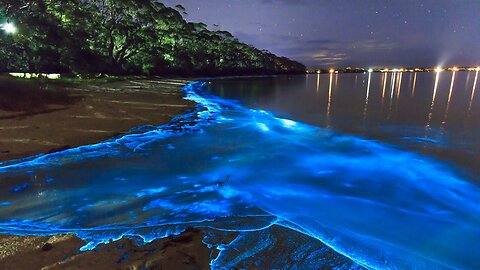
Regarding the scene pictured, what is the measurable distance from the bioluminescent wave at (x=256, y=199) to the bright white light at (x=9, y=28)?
21.9 metres

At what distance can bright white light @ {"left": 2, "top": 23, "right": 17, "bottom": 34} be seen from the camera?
79.8ft

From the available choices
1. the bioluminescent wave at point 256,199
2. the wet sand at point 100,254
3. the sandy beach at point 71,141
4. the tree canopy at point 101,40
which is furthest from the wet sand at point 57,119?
the tree canopy at point 101,40

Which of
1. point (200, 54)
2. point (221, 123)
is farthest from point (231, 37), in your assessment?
point (221, 123)

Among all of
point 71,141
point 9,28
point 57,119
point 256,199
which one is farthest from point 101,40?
point 256,199

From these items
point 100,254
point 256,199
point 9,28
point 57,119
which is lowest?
point 256,199

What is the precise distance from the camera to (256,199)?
636 cm

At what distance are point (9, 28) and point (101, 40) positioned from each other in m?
21.1

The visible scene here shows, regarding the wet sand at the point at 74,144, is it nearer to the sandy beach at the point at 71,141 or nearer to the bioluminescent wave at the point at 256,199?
the sandy beach at the point at 71,141

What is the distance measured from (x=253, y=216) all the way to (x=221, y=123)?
10.2 meters

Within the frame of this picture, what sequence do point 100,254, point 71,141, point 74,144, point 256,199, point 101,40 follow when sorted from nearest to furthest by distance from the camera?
point 100,254, point 256,199, point 74,144, point 71,141, point 101,40

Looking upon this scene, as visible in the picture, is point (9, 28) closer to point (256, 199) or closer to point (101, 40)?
point (101, 40)

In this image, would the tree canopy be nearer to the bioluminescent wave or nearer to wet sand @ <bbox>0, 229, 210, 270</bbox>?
the bioluminescent wave

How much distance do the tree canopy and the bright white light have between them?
37 centimetres

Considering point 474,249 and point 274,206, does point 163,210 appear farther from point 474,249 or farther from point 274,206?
point 474,249
